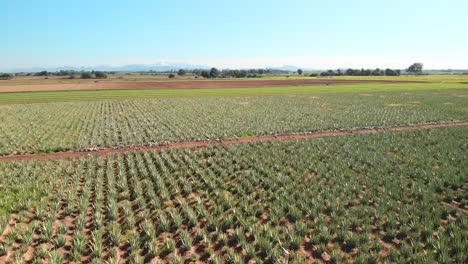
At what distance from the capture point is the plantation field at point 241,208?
7148mm

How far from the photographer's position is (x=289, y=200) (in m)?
10.0

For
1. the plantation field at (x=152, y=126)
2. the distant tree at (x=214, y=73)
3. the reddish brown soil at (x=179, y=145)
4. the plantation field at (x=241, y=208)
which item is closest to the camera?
the plantation field at (x=241, y=208)

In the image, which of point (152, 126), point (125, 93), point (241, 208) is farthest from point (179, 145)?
point (125, 93)

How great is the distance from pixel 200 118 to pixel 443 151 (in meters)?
22.2

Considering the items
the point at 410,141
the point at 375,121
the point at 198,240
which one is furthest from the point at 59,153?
the point at 375,121

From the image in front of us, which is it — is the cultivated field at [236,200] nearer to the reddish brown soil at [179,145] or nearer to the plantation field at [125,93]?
the reddish brown soil at [179,145]

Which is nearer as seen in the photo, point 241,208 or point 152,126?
point 241,208

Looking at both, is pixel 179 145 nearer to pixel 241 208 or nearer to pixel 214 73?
pixel 241 208

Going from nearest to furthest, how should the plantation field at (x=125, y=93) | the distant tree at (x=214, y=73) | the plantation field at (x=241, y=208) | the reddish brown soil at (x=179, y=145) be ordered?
the plantation field at (x=241, y=208) → the reddish brown soil at (x=179, y=145) → the plantation field at (x=125, y=93) → the distant tree at (x=214, y=73)

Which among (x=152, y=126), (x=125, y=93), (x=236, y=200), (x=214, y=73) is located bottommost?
(x=236, y=200)

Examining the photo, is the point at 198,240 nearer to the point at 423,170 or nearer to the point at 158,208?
the point at 158,208

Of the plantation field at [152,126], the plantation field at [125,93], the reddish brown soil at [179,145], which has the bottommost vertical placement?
the reddish brown soil at [179,145]

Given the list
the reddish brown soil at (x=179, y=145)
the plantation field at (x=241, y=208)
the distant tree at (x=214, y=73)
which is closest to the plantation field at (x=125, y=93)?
the reddish brown soil at (x=179, y=145)

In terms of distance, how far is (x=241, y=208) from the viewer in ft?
31.2
